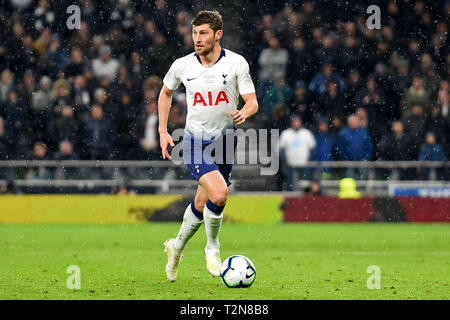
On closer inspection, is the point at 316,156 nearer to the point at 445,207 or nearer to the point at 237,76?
the point at 445,207

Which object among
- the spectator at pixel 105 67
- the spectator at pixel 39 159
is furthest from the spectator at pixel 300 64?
the spectator at pixel 39 159

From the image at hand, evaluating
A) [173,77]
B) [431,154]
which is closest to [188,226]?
[173,77]

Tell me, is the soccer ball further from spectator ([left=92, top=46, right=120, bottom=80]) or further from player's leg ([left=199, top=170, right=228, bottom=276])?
spectator ([left=92, top=46, right=120, bottom=80])

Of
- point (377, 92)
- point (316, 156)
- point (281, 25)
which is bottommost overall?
point (316, 156)

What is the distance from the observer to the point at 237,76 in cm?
791

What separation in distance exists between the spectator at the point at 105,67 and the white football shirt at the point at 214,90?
891 centimetres

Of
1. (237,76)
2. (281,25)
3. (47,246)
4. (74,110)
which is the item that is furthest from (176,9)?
(237,76)

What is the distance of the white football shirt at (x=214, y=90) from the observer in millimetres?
7875

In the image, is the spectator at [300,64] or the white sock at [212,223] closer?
the white sock at [212,223]

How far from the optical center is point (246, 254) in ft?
34.6

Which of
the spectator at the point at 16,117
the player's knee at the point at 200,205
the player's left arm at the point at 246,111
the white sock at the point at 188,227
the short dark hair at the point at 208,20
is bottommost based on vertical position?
the white sock at the point at 188,227

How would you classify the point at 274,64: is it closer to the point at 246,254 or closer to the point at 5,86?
the point at 5,86

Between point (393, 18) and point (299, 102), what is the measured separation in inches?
130

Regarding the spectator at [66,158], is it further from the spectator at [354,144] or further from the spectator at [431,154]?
the spectator at [431,154]
